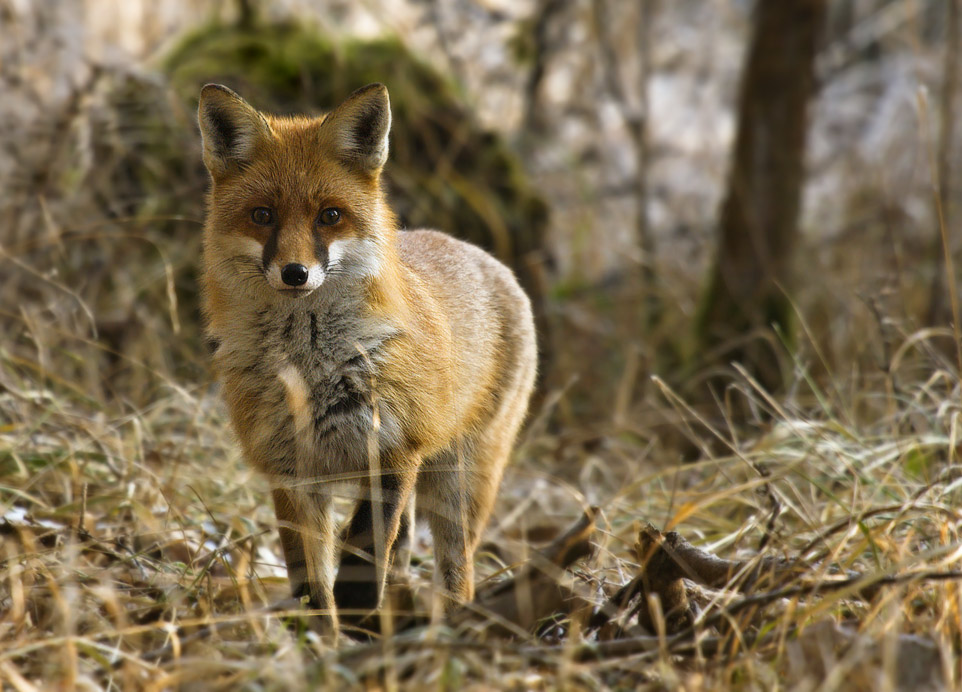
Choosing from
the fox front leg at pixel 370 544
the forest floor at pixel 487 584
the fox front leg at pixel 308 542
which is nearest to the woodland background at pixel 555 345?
the forest floor at pixel 487 584

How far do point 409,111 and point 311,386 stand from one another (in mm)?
4765

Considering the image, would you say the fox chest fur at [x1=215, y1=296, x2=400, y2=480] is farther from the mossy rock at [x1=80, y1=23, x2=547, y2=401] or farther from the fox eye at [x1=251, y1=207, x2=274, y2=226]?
the mossy rock at [x1=80, y1=23, x2=547, y2=401]

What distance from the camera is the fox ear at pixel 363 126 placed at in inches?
144

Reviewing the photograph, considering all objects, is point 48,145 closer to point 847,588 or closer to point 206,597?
point 206,597

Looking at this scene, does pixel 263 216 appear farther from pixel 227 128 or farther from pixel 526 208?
pixel 526 208

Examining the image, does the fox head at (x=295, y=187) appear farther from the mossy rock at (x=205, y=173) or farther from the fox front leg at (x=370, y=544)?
the mossy rock at (x=205, y=173)

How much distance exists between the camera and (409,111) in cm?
779

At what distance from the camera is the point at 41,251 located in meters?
6.14

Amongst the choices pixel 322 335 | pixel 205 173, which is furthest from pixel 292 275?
pixel 205 173

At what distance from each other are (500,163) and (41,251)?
3709mm

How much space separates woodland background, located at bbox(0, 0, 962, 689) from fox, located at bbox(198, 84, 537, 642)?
38 cm

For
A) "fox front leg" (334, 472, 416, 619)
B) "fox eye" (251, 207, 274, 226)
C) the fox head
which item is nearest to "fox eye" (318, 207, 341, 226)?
the fox head

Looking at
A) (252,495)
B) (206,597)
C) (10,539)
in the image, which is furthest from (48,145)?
(206,597)

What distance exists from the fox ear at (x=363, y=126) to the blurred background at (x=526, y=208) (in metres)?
1.28
